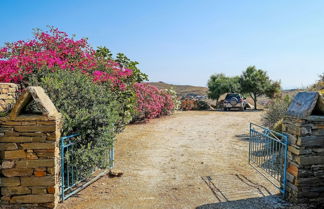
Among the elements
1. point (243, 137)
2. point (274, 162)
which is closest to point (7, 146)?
point (274, 162)

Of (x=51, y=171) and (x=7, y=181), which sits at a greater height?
(x=51, y=171)

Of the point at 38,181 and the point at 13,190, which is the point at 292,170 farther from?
the point at 13,190

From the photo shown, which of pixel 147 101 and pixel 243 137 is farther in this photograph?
pixel 147 101

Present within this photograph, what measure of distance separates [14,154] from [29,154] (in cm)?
23

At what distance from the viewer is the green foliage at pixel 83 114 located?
15.4 ft

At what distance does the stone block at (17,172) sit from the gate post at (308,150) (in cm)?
447

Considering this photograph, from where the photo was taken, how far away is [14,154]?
378 cm

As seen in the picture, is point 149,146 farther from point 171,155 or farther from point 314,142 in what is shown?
point 314,142

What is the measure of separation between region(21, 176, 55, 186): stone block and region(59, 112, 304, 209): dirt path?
0.57 meters

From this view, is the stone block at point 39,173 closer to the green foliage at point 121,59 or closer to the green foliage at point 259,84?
the green foliage at point 121,59

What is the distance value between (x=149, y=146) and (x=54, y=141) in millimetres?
4759

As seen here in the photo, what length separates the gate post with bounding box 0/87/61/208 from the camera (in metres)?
3.76

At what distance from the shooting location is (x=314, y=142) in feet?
13.4

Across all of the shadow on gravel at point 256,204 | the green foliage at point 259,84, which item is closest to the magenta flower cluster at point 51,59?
the shadow on gravel at point 256,204
